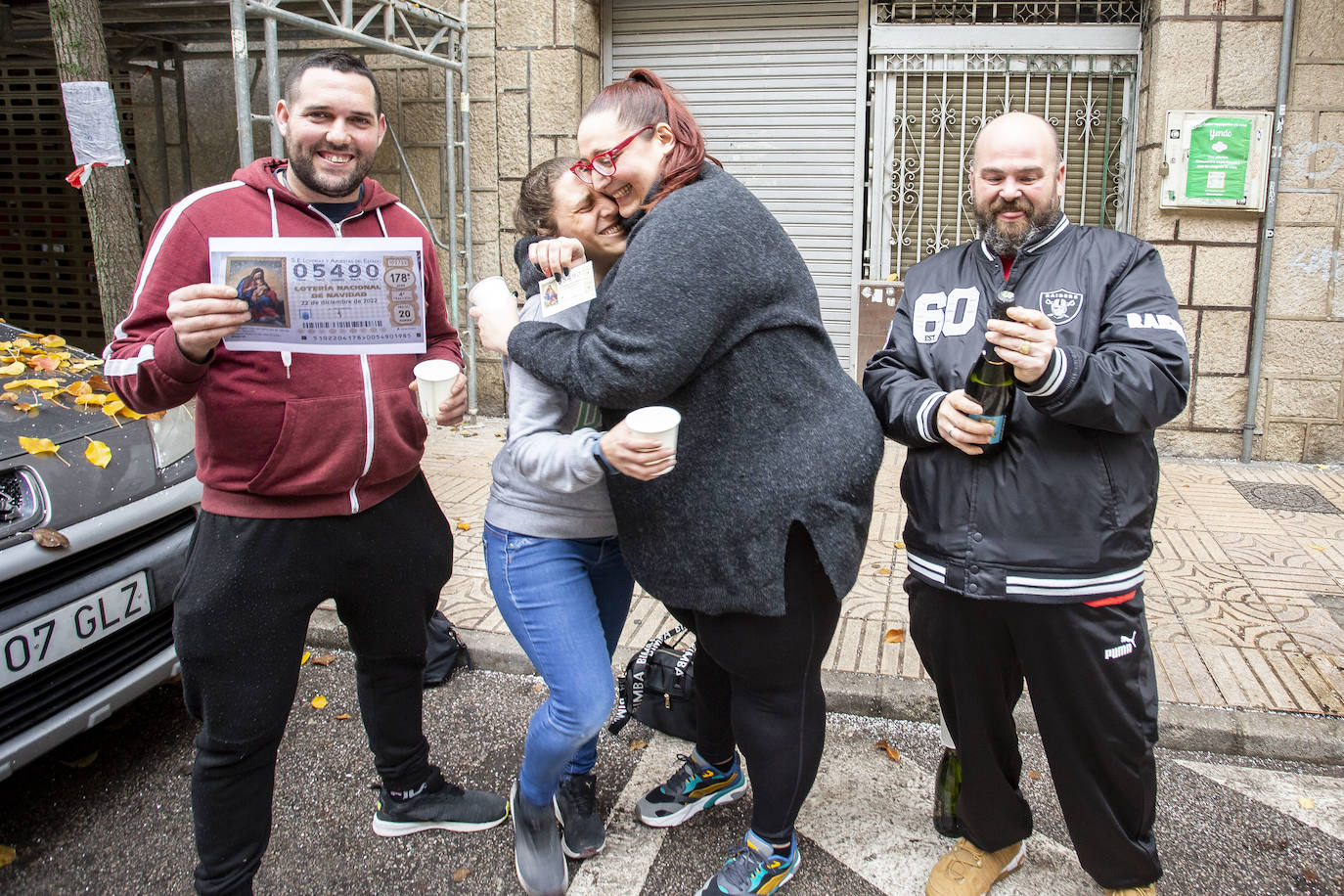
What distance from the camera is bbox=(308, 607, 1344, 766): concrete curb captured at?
3.27 m

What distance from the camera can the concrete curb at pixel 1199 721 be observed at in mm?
3266

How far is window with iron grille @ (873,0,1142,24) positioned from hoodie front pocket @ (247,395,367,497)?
19.5 feet

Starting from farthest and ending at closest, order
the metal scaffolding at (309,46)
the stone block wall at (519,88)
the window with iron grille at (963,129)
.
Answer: the stone block wall at (519,88) < the window with iron grille at (963,129) < the metal scaffolding at (309,46)

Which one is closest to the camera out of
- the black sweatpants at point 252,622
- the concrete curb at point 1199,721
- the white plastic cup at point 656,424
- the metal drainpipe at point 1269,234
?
the white plastic cup at point 656,424

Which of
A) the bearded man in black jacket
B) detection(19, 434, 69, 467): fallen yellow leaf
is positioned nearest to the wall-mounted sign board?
the bearded man in black jacket

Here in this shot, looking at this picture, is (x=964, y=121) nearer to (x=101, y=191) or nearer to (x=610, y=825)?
(x=101, y=191)

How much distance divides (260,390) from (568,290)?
786 millimetres

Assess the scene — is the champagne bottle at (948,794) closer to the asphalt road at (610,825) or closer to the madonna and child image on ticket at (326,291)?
the asphalt road at (610,825)

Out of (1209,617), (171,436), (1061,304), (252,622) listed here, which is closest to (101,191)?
(171,436)

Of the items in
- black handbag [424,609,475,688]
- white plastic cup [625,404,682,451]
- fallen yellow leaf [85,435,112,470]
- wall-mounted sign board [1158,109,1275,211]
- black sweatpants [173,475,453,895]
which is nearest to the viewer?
white plastic cup [625,404,682,451]

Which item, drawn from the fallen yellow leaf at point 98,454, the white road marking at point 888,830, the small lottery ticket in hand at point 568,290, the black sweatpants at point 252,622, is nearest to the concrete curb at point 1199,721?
the white road marking at point 888,830

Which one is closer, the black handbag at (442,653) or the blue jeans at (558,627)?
the blue jeans at (558,627)

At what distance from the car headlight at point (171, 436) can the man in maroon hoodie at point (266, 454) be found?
1.05 meters

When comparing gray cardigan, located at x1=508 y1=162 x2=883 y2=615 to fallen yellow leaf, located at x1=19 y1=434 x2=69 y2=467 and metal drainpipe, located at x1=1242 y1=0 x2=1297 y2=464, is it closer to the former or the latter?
fallen yellow leaf, located at x1=19 y1=434 x2=69 y2=467
